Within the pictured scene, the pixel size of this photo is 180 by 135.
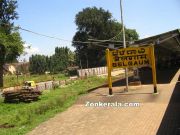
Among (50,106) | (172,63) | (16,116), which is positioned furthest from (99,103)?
(172,63)

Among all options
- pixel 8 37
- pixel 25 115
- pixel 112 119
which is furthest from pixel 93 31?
pixel 112 119

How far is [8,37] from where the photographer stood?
51.9 meters

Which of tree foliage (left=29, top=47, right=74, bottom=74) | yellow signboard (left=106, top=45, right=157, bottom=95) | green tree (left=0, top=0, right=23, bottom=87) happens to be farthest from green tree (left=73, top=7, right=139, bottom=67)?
yellow signboard (left=106, top=45, right=157, bottom=95)

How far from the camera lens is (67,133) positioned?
48.2 ft

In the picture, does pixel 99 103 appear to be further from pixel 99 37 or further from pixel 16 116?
pixel 99 37

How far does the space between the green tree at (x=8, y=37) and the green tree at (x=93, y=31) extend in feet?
117

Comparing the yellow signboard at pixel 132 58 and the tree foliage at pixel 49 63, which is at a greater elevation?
the tree foliage at pixel 49 63

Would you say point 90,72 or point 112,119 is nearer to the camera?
point 112,119

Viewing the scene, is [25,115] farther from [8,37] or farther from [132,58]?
[8,37]

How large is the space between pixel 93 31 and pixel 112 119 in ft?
257

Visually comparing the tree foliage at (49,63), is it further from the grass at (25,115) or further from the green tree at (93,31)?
the grass at (25,115)

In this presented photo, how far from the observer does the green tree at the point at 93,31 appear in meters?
90.9

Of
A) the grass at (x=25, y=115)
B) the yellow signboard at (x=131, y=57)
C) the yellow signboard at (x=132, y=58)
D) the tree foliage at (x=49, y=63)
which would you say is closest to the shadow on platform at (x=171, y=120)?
the yellow signboard at (x=132, y=58)

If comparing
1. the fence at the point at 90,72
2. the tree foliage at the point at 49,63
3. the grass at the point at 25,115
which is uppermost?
the tree foliage at the point at 49,63
